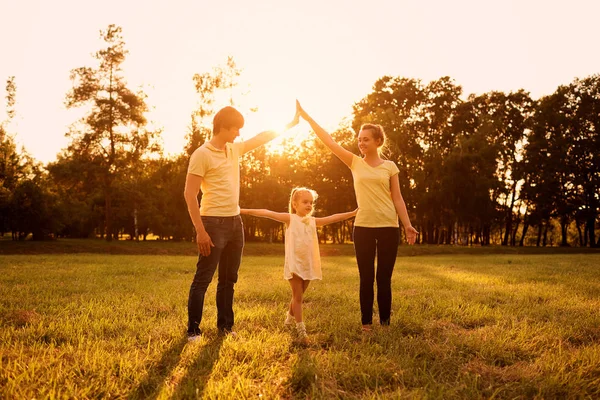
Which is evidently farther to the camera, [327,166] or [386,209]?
[327,166]

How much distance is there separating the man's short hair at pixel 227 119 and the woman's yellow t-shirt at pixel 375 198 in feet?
5.60

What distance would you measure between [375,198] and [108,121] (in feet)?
105

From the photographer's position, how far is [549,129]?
4475 cm

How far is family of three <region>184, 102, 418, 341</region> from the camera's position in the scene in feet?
16.3

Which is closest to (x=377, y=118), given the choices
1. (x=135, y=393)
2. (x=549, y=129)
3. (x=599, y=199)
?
(x=549, y=129)

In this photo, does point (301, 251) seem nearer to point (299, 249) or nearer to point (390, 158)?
point (299, 249)

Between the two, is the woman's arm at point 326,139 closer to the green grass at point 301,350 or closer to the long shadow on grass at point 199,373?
the green grass at point 301,350

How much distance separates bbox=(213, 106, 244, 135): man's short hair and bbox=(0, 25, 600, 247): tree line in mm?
26670

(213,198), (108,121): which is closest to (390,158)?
(108,121)

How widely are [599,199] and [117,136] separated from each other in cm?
4473

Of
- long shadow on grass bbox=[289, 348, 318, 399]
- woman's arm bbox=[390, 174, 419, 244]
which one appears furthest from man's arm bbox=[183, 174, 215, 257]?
woman's arm bbox=[390, 174, 419, 244]

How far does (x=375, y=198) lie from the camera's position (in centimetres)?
549

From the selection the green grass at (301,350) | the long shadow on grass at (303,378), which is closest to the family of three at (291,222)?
the green grass at (301,350)

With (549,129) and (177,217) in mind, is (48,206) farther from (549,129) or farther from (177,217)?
Answer: (549,129)
